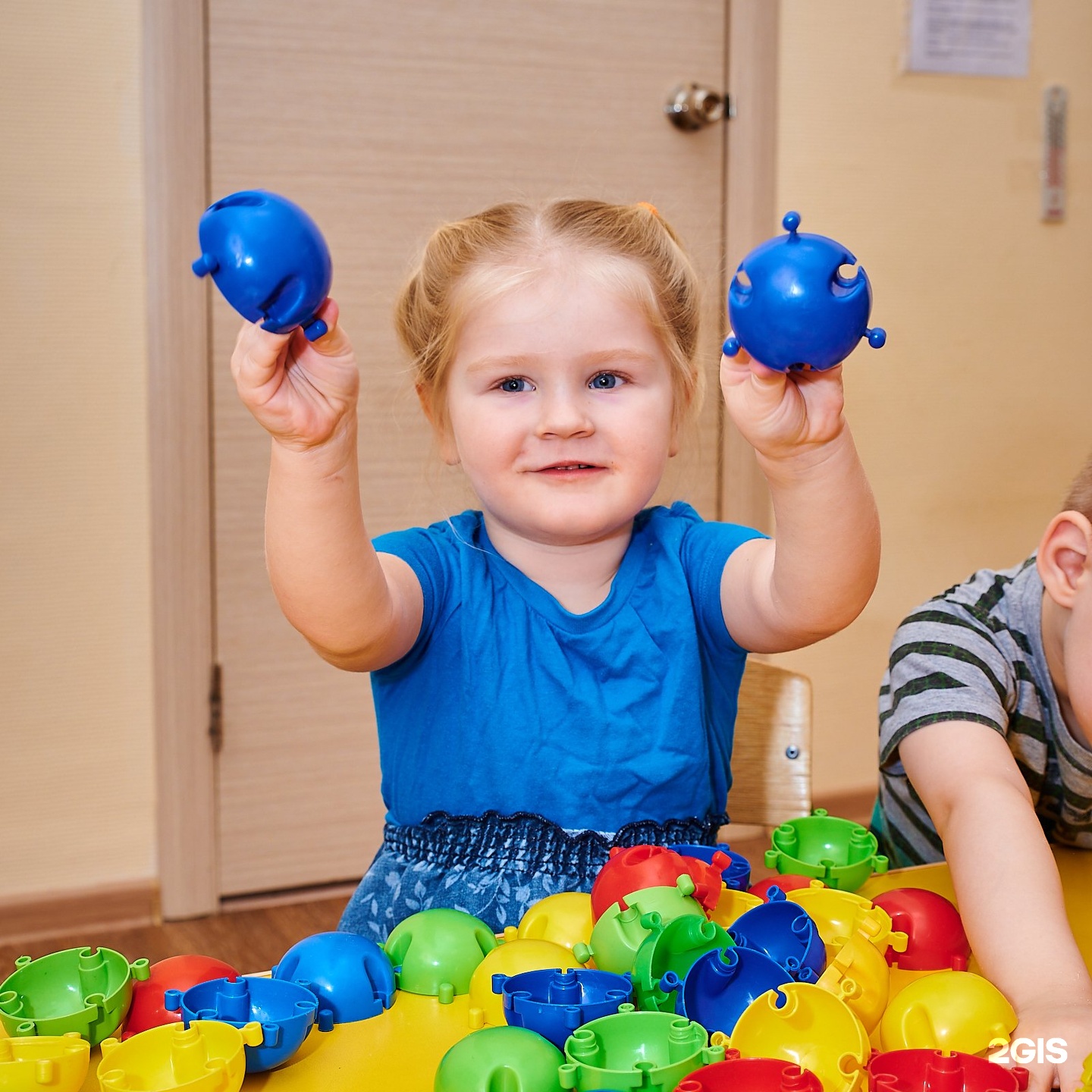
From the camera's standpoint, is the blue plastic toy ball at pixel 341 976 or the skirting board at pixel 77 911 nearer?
the blue plastic toy ball at pixel 341 976

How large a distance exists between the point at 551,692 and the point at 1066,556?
1.16ft

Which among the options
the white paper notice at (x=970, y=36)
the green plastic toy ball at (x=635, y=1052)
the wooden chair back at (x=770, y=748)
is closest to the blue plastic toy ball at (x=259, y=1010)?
the green plastic toy ball at (x=635, y=1052)

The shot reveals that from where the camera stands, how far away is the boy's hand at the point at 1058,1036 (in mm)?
502

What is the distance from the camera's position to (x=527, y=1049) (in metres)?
0.46

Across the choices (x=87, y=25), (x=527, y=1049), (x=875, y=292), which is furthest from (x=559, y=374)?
(x=875, y=292)

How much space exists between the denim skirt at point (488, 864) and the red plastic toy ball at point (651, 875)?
0.20 metres

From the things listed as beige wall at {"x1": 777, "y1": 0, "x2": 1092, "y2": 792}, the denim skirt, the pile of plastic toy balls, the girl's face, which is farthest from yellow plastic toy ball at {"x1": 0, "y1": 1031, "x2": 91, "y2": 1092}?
beige wall at {"x1": 777, "y1": 0, "x2": 1092, "y2": 792}

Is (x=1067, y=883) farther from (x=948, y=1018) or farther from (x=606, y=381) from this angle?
(x=606, y=381)

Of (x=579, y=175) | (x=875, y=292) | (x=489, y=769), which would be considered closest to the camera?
(x=489, y=769)

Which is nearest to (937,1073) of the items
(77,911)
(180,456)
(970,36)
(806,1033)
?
(806,1033)

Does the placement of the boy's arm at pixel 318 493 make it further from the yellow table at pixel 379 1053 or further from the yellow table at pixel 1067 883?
the yellow table at pixel 1067 883

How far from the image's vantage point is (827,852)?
710 millimetres

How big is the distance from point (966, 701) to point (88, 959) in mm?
544

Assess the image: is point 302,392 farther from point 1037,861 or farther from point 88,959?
point 1037,861
